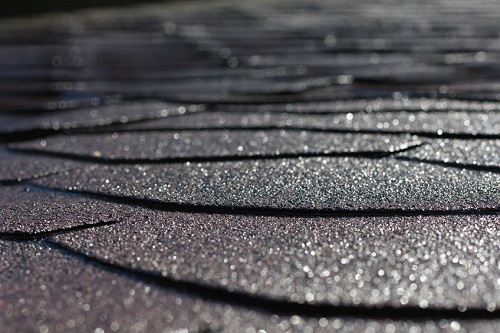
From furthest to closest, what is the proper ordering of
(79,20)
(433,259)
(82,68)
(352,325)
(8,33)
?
(79,20), (8,33), (82,68), (433,259), (352,325)

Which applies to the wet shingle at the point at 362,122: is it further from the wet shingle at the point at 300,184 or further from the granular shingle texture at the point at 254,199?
the wet shingle at the point at 300,184

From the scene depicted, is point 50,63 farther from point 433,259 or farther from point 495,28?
point 433,259

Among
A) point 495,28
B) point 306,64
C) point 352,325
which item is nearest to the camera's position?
point 352,325

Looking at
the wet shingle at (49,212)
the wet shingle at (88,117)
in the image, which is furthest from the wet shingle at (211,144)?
the wet shingle at (49,212)

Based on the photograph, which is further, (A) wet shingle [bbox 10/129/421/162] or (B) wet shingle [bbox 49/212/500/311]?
(A) wet shingle [bbox 10/129/421/162]

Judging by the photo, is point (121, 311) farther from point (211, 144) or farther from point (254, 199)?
point (211, 144)

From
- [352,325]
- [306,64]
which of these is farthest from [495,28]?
[352,325]

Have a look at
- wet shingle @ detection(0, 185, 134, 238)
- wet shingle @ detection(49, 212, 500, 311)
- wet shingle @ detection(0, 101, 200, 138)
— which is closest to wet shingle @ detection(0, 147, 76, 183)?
wet shingle @ detection(0, 185, 134, 238)

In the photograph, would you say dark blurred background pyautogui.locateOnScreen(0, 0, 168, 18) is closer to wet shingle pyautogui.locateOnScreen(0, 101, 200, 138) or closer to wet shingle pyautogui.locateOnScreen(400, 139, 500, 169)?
wet shingle pyautogui.locateOnScreen(0, 101, 200, 138)
